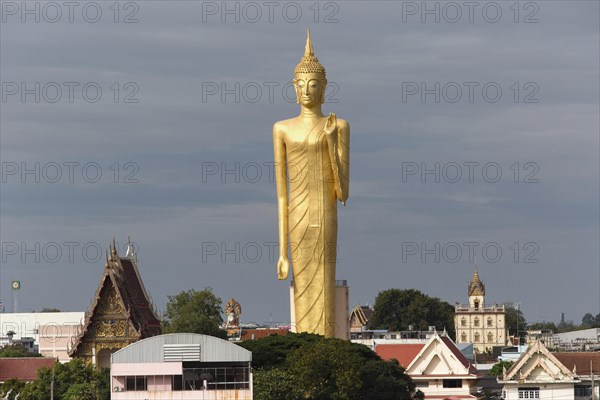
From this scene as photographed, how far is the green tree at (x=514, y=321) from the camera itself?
162 metres

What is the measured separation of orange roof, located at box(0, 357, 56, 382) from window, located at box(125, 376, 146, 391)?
22912 mm

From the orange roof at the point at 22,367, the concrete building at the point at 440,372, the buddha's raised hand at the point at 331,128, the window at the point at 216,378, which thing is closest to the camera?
the window at the point at 216,378

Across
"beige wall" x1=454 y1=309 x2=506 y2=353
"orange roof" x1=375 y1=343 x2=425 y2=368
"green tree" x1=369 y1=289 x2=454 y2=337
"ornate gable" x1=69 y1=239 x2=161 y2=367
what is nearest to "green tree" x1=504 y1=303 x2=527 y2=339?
"beige wall" x1=454 y1=309 x2=506 y2=353

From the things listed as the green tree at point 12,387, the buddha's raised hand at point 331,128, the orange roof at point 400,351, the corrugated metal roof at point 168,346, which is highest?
Answer: the buddha's raised hand at point 331,128

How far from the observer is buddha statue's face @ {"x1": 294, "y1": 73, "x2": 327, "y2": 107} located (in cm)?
6366

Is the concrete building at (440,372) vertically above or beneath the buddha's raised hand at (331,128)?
beneath

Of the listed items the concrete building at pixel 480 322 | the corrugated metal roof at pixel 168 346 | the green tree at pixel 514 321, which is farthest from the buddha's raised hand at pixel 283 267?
the green tree at pixel 514 321

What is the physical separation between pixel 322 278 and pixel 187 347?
15.1 metres

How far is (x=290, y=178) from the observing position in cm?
6438

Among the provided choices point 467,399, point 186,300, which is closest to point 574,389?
point 467,399

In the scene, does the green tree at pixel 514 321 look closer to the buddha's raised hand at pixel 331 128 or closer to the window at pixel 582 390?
the window at pixel 582 390

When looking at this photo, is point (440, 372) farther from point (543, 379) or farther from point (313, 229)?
point (313, 229)

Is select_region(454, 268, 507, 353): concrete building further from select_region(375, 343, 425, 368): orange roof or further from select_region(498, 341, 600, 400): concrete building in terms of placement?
select_region(498, 341, 600, 400): concrete building

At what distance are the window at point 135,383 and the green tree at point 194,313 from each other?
22.9m
